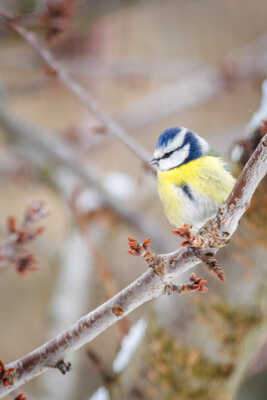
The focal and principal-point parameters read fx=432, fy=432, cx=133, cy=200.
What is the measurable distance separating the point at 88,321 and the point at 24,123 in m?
1.05

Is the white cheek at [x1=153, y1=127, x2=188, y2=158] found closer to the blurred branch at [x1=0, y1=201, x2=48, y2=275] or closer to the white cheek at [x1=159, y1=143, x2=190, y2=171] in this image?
the white cheek at [x1=159, y1=143, x2=190, y2=171]

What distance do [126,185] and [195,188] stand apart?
43.7 inches

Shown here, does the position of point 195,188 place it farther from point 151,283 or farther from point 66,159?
point 66,159

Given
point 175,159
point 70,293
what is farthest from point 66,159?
point 175,159

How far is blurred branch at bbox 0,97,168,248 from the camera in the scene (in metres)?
1.39

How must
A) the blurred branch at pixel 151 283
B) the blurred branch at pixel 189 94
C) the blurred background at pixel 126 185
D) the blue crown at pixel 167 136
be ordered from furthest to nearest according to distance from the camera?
1. the blurred branch at pixel 189 94
2. the blurred background at pixel 126 185
3. the blue crown at pixel 167 136
4. the blurred branch at pixel 151 283

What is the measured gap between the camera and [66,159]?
4.60 ft

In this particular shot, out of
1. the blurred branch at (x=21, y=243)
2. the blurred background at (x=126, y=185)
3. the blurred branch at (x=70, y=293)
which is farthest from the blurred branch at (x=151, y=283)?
the blurred branch at (x=70, y=293)

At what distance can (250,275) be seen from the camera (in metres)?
0.90

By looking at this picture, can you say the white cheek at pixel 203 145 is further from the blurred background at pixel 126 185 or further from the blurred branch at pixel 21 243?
the blurred branch at pixel 21 243

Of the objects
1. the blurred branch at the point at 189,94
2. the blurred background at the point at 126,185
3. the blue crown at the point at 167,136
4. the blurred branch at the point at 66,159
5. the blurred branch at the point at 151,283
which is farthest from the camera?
the blurred branch at the point at 189,94

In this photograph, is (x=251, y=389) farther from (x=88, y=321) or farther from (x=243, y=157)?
(x=88, y=321)

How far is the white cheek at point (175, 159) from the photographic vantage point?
2.11ft

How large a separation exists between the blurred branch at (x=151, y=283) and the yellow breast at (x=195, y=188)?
155 millimetres
